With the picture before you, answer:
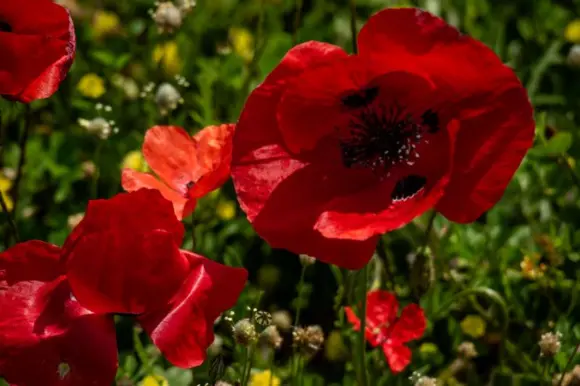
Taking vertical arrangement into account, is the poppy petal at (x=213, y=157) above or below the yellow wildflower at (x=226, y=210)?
above

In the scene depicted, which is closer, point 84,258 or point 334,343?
point 84,258

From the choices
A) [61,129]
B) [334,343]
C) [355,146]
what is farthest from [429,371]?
[61,129]

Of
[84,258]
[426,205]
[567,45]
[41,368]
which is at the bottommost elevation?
[567,45]

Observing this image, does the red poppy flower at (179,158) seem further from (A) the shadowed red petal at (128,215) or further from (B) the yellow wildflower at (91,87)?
(B) the yellow wildflower at (91,87)

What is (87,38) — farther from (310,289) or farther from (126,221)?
(126,221)

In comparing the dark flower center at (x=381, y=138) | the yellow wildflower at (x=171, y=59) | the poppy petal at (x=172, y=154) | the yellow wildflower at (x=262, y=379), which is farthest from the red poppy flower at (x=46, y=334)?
the yellow wildflower at (x=171, y=59)

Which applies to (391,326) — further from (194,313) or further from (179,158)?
(194,313)

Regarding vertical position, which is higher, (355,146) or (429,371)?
(355,146)
